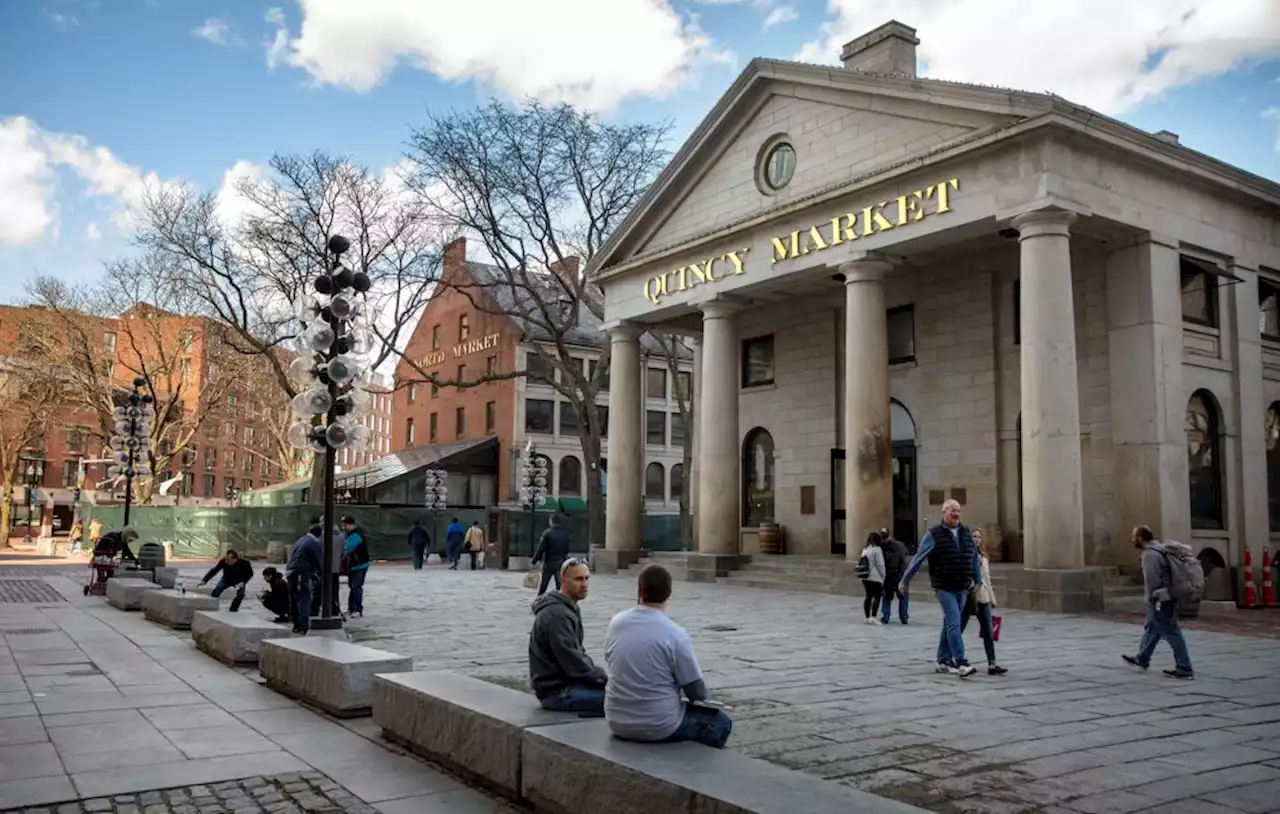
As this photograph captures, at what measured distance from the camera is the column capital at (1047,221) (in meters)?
18.5

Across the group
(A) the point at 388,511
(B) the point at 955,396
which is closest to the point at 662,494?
(A) the point at 388,511

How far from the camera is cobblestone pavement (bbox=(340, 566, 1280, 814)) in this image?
5.98 metres

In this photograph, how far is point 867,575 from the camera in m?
16.0

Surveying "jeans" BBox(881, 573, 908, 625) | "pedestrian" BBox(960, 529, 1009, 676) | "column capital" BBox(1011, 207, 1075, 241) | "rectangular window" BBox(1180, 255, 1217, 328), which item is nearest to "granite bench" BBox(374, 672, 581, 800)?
"pedestrian" BBox(960, 529, 1009, 676)

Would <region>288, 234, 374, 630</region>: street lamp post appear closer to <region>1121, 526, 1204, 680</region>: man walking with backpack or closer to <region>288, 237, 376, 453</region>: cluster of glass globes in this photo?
<region>288, 237, 376, 453</region>: cluster of glass globes

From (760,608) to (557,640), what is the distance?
12341 millimetres

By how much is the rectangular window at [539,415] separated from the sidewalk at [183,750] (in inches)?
1753

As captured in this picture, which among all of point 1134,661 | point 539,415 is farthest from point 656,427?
point 1134,661

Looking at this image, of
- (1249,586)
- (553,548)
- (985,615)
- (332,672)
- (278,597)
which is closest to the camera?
(332,672)

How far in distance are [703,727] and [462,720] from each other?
1.68 m

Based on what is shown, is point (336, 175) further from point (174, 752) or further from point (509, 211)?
point (174, 752)

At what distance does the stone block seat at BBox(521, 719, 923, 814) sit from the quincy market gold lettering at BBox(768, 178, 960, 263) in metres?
17.0

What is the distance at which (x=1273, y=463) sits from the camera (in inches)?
915

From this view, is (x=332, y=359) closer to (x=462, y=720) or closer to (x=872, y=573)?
(x=462, y=720)
